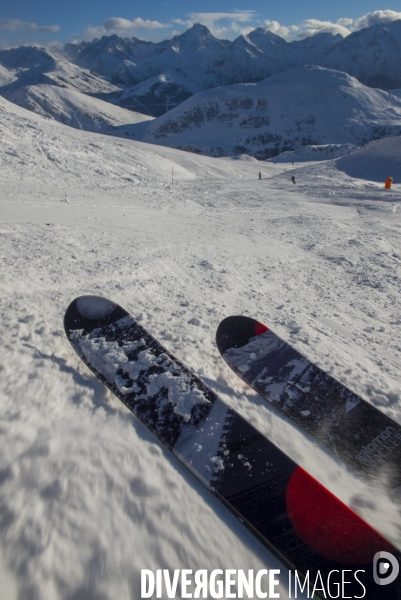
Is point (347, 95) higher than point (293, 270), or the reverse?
point (347, 95)

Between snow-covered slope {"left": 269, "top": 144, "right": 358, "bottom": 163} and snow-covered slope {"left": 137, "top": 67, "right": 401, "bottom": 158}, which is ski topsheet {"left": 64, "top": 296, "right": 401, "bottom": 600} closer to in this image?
snow-covered slope {"left": 269, "top": 144, "right": 358, "bottom": 163}

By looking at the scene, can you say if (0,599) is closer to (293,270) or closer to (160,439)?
(160,439)

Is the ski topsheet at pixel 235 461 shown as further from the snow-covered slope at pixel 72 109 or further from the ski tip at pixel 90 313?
the snow-covered slope at pixel 72 109

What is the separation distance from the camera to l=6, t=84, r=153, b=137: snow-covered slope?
127 metres

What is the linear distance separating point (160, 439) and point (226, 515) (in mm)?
897

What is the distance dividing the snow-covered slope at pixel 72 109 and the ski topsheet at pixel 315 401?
454 feet

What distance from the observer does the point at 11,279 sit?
5656mm

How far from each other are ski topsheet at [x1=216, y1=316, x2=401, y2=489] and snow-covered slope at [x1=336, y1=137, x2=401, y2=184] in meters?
23.7

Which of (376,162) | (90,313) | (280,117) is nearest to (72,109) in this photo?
(280,117)

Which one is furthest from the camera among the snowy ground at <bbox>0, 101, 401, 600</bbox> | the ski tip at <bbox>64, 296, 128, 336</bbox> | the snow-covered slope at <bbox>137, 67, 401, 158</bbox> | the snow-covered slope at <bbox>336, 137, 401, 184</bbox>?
the snow-covered slope at <bbox>137, 67, 401, 158</bbox>

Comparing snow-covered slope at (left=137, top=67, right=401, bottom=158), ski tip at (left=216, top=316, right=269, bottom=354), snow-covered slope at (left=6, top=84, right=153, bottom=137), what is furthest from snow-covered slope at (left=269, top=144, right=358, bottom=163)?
ski tip at (left=216, top=316, right=269, bottom=354)

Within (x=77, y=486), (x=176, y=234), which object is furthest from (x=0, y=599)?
(x=176, y=234)

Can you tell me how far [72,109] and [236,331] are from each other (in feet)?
514

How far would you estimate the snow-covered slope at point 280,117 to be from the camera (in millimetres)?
119312
